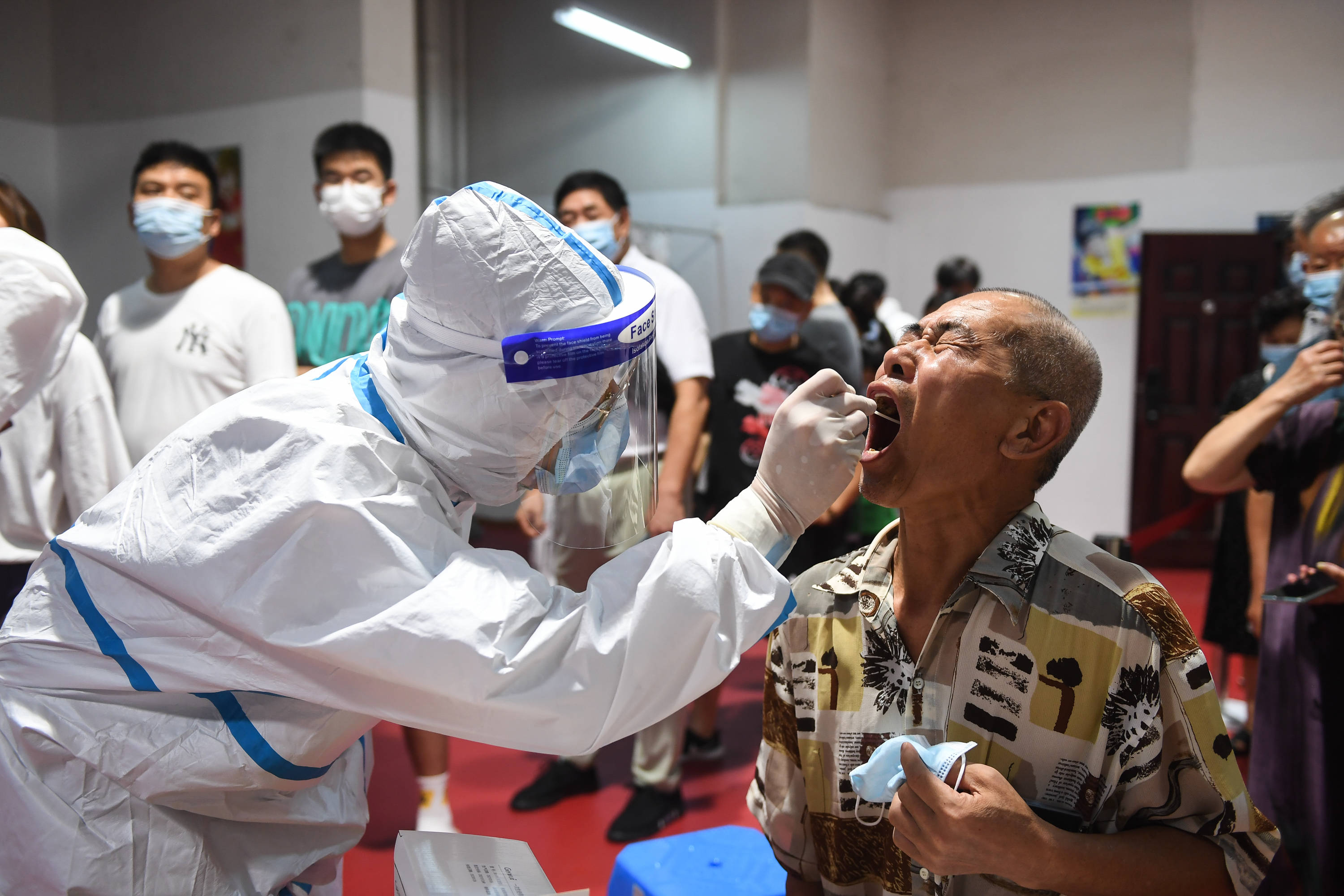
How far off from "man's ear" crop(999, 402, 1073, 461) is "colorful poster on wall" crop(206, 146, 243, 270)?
190 inches

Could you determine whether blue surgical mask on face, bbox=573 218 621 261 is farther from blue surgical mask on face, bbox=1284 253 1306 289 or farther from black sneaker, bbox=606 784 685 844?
blue surgical mask on face, bbox=1284 253 1306 289

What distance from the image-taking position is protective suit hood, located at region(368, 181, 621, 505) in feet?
4.19

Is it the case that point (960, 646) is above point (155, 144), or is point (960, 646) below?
below

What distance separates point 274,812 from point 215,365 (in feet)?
5.94

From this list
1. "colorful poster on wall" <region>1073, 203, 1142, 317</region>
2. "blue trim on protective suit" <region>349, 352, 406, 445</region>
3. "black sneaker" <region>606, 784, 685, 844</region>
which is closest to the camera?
"blue trim on protective suit" <region>349, 352, 406, 445</region>

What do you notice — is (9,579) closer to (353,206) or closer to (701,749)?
(353,206)

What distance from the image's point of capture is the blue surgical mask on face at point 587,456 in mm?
1465

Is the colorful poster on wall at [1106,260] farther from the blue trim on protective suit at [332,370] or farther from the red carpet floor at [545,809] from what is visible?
the blue trim on protective suit at [332,370]

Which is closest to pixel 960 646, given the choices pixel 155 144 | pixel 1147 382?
pixel 155 144

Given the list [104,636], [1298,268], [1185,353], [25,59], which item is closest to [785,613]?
[104,636]

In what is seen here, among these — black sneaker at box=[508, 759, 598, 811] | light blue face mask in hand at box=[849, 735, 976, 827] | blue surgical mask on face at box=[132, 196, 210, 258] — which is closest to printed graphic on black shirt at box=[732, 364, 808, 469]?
black sneaker at box=[508, 759, 598, 811]

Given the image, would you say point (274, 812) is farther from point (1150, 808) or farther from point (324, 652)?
point (1150, 808)

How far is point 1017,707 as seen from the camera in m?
1.30

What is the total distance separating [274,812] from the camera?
4.47 feet
